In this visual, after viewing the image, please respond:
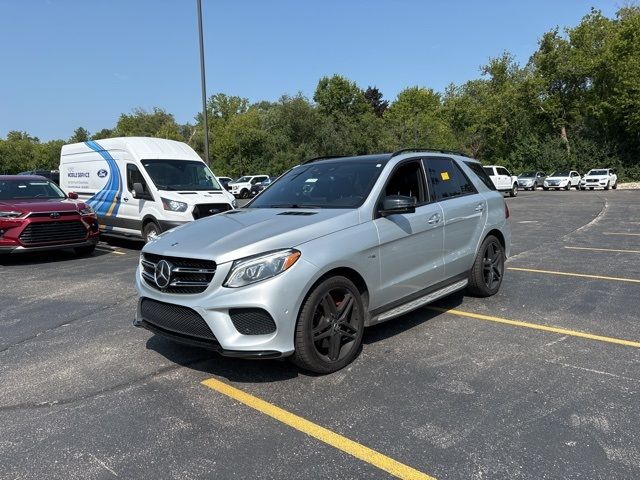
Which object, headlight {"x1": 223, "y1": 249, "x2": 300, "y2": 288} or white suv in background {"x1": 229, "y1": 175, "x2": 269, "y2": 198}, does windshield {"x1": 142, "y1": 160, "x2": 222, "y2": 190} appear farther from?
white suv in background {"x1": 229, "y1": 175, "x2": 269, "y2": 198}

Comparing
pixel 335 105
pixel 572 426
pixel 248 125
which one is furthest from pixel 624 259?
pixel 335 105

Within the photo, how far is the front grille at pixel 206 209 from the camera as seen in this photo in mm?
10375

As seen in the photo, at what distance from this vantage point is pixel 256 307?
356 cm

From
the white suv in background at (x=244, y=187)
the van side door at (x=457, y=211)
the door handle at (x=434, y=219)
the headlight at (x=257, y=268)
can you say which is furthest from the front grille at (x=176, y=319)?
the white suv in background at (x=244, y=187)

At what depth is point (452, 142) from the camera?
5991 centimetres

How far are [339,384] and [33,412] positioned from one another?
2171 mm

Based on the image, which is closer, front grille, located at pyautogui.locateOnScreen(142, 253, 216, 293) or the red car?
front grille, located at pyautogui.locateOnScreen(142, 253, 216, 293)

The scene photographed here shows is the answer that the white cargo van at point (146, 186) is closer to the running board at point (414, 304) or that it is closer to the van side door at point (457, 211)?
the van side door at point (457, 211)

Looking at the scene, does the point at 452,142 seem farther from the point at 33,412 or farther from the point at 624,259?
the point at 33,412

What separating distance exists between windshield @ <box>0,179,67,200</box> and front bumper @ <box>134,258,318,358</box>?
28.4 ft

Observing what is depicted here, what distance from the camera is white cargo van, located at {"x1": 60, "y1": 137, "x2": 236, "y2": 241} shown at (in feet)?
34.3

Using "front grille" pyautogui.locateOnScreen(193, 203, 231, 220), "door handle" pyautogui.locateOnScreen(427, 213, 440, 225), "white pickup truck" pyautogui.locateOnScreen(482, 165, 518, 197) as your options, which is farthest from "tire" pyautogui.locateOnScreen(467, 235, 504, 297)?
"white pickup truck" pyautogui.locateOnScreen(482, 165, 518, 197)

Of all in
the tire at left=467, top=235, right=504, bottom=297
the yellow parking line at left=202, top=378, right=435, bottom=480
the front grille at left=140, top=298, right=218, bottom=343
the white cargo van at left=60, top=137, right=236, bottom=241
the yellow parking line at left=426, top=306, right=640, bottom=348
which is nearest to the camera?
the yellow parking line at left=202, top=378, right=435, bottom=480

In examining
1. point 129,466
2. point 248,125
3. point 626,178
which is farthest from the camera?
point 248,125
